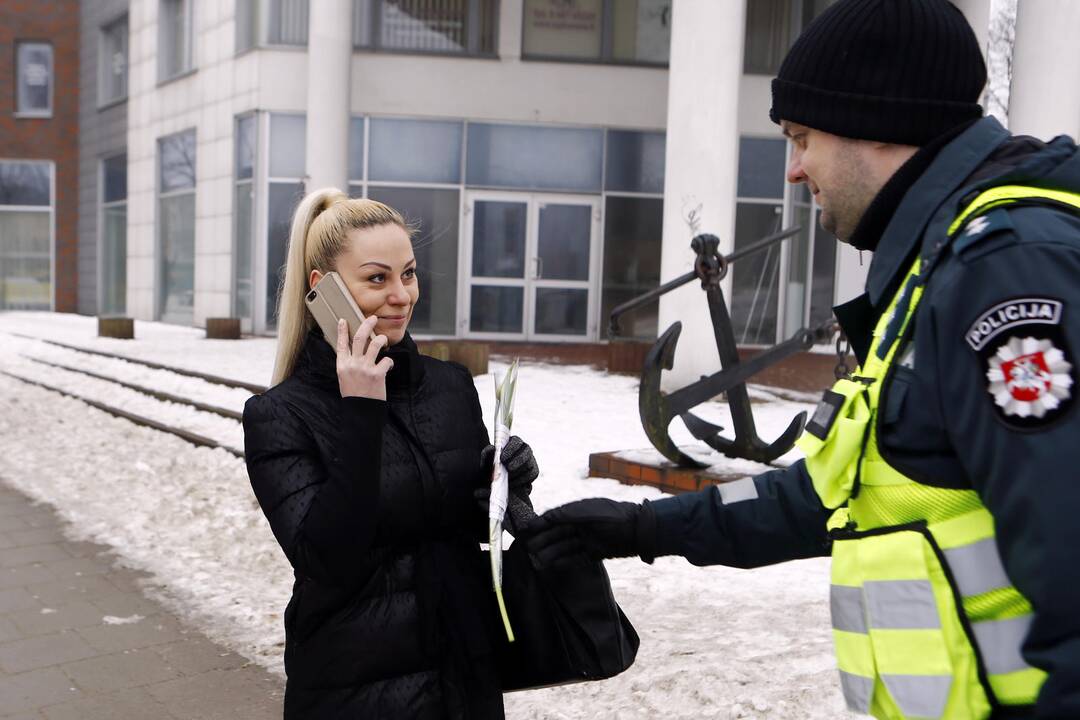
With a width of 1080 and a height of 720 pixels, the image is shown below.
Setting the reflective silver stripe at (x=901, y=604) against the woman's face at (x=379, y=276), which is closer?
the reflective silver stripe at (x=901, y=604)

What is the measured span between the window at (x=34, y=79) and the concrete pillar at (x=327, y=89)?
50.2 ft

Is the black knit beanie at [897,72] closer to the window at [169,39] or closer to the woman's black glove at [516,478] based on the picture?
the woman's black glove at [516,478]

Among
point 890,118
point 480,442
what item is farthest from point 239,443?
Result: point 890,118

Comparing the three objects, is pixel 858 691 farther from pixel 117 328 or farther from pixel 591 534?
pixel 117 328

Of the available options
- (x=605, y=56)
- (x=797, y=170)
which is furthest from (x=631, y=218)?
(x=797, y=170)

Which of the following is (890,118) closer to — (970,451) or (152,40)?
(970,451)

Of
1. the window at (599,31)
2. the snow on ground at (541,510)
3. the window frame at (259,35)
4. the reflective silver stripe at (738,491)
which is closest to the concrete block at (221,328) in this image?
the window frame at (259,35)

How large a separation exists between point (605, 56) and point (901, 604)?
59.9 ft

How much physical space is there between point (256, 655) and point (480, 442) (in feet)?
8.21

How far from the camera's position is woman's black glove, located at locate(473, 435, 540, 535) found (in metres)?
2.25

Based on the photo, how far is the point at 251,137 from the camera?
63.3 feet

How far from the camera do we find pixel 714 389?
654cm

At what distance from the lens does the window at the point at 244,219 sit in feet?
63.5

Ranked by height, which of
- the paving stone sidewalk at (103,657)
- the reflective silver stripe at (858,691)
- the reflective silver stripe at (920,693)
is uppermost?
the reflective silver stripe at (920,693)
